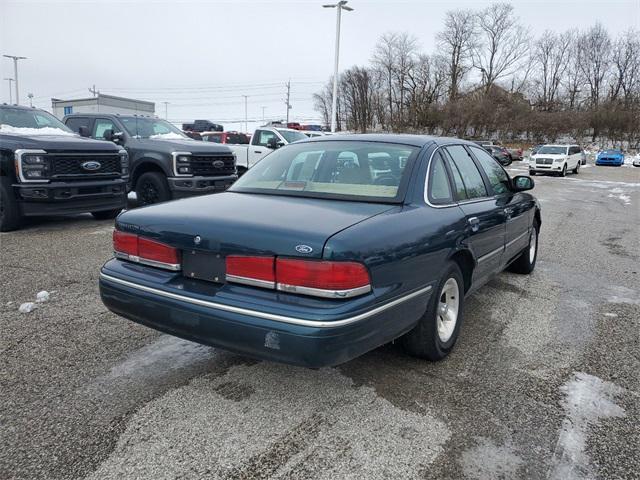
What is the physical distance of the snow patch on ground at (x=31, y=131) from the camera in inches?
298

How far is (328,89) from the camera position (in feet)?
284

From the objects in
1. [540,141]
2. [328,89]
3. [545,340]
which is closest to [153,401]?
[545,340]

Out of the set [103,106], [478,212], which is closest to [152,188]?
[478,212]

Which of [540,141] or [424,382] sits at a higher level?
[540,141]

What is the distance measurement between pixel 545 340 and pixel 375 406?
1823 millimetres

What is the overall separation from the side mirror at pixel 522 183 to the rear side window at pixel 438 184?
1.64 metres

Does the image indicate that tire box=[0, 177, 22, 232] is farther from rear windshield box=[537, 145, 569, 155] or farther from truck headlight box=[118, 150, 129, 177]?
rear windshield box=[537, 145, 569, 155]

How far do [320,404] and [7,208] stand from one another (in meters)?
6.43

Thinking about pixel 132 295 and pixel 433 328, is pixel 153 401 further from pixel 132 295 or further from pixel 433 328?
pixel 433 328

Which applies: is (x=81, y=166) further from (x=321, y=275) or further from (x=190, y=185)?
(x=321, y=275)

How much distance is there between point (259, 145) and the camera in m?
14.2

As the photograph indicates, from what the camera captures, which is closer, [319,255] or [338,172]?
[319,255]

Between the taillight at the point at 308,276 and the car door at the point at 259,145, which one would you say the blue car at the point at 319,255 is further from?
the car door at the point at 259,145

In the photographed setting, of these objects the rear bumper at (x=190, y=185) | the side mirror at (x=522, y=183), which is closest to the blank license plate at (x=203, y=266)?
the side mirror at (x=522, y=183)
